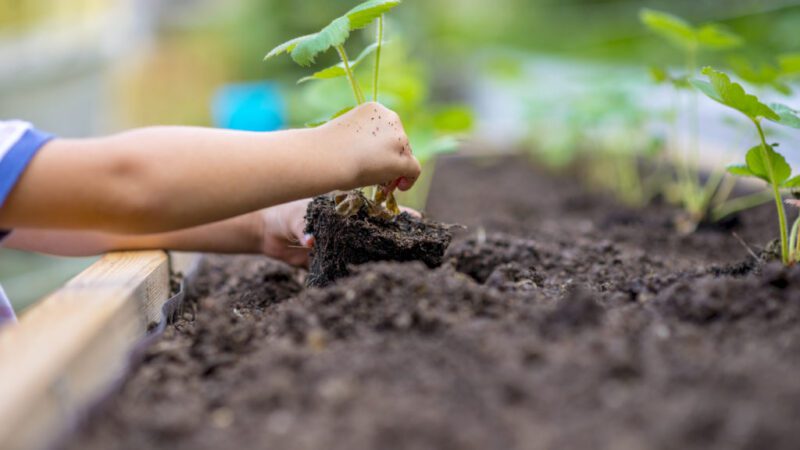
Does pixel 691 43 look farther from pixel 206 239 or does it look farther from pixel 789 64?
pixel 206 239

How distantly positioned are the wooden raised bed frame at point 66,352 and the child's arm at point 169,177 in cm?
11

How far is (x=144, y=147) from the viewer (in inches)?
39.9

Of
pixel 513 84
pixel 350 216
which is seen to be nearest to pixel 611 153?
pixel 513 84

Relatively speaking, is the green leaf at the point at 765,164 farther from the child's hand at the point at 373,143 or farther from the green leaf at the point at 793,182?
the child's hand at the point at 373,143

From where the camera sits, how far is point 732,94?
1.23m

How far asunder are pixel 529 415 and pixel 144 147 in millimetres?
605

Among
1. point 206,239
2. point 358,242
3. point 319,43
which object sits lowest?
point 206,239

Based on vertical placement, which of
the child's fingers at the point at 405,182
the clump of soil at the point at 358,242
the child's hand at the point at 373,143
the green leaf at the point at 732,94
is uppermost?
the green leaf at the point at 732,94

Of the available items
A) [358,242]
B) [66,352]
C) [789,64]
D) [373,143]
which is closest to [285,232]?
[358,242]

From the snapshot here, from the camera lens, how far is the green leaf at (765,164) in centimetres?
130

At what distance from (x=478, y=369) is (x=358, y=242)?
0.49 metres

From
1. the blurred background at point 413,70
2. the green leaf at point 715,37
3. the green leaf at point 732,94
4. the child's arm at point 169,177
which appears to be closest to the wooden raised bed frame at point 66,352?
the child's arm at point 169,177

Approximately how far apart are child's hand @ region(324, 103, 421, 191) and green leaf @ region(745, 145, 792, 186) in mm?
585

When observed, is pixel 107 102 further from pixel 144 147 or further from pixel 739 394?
pixel 739 394
